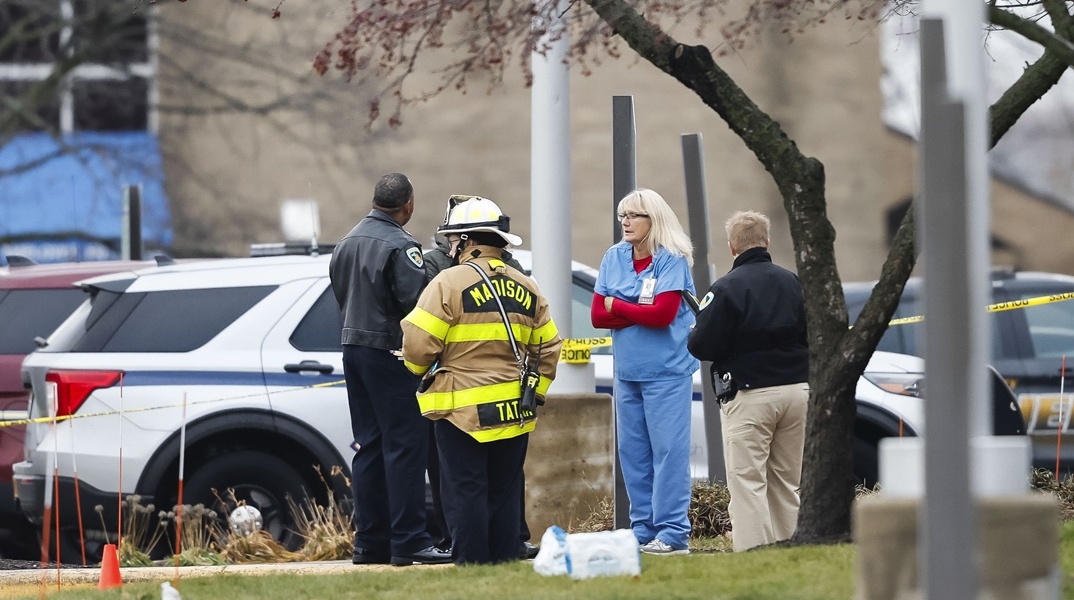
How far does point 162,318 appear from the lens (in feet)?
32.4

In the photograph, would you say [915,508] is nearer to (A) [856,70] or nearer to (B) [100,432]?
(B) [100,432]

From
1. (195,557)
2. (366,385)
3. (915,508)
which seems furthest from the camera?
(195,557)

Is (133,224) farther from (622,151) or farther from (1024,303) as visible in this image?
(1024,303)

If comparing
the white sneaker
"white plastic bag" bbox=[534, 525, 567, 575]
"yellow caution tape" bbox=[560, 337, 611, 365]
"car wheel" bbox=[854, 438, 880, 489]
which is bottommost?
the white sneaker

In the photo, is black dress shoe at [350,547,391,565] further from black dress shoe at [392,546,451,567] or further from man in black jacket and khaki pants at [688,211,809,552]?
man in black jacket and khaki pants at [688,211,809,552]

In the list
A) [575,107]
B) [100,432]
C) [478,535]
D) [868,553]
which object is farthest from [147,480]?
[575,107]

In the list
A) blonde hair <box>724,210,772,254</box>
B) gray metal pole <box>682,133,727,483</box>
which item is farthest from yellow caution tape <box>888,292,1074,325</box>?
blonde hair <box>724,210,772,254</box>

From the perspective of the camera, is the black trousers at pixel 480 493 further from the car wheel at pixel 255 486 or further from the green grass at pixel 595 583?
the car wheel at pixel 255 486

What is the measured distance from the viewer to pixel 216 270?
400 inches

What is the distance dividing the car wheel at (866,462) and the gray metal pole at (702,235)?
0.82 m

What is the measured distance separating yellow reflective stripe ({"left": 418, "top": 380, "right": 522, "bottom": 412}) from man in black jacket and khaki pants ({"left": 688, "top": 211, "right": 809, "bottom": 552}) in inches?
47.0

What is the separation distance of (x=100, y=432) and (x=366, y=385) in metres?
2.28

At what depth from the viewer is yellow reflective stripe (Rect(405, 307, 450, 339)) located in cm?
712

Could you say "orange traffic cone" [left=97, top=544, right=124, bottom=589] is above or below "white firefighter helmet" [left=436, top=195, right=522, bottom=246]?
below
